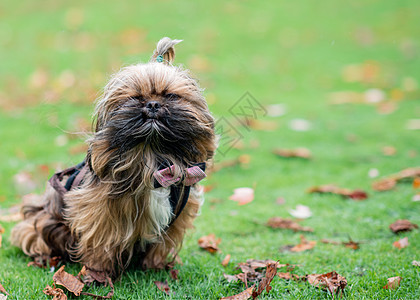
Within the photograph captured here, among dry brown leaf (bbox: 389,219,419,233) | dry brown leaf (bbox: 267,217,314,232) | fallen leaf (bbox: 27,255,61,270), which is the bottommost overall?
fallen leaf (bbox: 27,255,61,270)

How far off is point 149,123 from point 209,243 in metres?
1.62

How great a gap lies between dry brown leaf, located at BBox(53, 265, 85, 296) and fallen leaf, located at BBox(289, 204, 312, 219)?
2.43 m

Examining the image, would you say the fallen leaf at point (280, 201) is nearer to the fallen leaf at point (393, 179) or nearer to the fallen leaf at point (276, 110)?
the fallen leaf at point (393, 179)

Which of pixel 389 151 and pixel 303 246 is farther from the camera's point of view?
pixel 389 151

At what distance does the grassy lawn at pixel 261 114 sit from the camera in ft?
12.0

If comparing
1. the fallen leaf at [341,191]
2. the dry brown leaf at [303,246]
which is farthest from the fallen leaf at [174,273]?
the fallen leaf at [341,191]

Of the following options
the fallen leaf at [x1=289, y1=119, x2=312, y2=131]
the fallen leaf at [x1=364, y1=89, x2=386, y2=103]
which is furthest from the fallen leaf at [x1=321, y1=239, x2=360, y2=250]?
the fallen leaf at [x1=364, y1=89, x2=386, y2=103]

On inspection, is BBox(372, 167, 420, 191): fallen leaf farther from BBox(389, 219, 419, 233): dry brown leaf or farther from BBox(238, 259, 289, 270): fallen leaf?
BBox(238, 259, 289, 270): fallen leaf

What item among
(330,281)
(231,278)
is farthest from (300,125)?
(330,281)

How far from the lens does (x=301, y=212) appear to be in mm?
4992

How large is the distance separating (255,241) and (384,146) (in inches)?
143

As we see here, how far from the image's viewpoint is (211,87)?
10.7m

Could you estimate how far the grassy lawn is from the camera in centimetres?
367

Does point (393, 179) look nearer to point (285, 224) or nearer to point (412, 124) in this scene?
point (285, 224)
